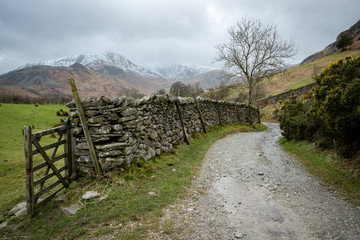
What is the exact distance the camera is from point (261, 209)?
4.58 m

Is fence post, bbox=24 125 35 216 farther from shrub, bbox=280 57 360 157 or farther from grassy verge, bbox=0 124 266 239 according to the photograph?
shrub, bbox=280 57 360 157

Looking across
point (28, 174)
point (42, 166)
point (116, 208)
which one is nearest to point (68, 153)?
point (42, 166)

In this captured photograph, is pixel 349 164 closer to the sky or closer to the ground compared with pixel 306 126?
closer to the ground

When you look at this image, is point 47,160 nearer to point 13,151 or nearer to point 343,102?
point 343,102

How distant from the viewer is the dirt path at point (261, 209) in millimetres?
3658

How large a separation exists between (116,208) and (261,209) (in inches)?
141

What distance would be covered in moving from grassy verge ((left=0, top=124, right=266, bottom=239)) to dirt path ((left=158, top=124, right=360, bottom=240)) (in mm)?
466

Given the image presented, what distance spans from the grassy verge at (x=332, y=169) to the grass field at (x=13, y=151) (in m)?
9.76

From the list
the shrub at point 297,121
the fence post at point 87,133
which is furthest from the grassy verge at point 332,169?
the fence post at point 87,133

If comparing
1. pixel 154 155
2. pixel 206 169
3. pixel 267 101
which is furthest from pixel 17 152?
pixel 267 101

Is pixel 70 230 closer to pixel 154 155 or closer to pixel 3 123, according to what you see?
pixel 154 155

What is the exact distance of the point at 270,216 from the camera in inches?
167

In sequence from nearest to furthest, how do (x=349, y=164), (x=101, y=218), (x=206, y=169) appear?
(x=101, y=218) < (x=349, y=164) < (x=206, y=169)

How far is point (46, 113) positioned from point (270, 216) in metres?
29.9
